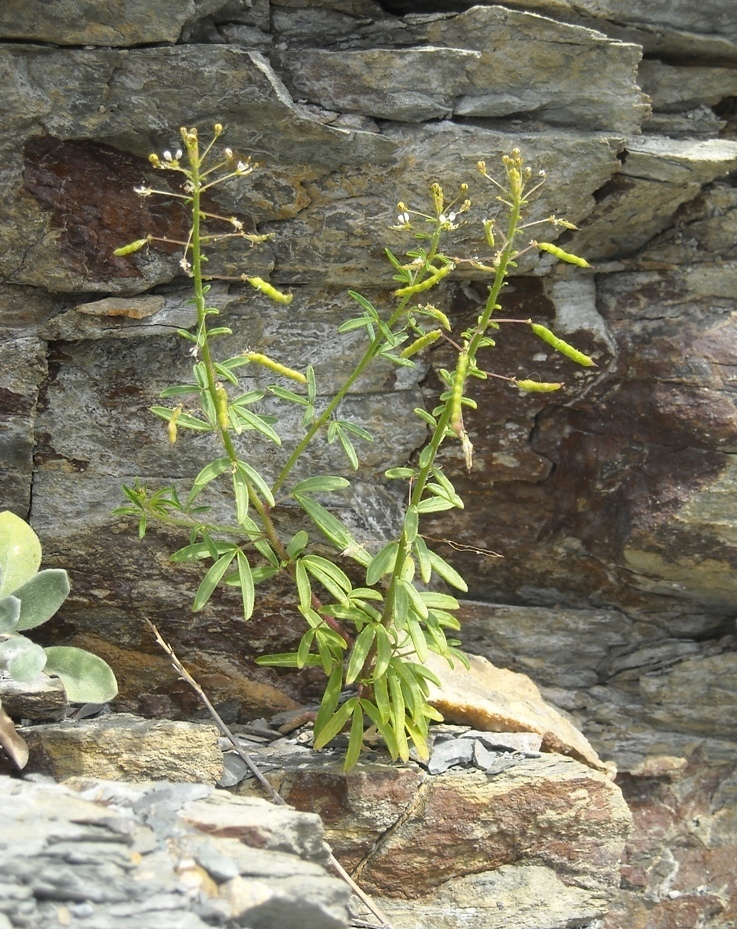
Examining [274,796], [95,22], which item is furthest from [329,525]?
[95,22]

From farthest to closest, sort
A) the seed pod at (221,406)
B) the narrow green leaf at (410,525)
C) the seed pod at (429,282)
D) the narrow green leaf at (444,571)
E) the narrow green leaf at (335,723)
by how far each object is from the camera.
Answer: the narrow green leaf at (335,723), the narrow green leaf at (444,571), the narrow green leaf at (410,525), the seed pod at (429,282), the seed pod at (221,406)

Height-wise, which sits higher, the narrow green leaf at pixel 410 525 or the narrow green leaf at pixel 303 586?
the narrow green leaf at pixel 410 525

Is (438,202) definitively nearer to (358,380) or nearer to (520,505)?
(358,380)

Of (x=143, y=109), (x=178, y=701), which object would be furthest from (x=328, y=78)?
(x=178, y=701)

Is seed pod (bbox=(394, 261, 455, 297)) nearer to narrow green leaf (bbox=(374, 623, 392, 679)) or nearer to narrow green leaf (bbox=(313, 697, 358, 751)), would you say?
narrow green leaf (bbox=(374, 623, 392, 679))

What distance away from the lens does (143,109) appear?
3428mm

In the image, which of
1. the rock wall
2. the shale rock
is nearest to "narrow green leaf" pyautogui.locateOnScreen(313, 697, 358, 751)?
the shale rock

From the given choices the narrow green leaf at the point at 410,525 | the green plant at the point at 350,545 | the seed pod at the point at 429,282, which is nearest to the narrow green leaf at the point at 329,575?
the green plant at the point at 350,545

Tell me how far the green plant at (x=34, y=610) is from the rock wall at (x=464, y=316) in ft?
1.65

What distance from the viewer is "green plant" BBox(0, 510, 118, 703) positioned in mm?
3170

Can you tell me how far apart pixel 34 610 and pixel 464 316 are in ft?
6.73

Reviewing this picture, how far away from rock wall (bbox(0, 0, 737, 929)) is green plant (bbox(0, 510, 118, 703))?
503 millimetres

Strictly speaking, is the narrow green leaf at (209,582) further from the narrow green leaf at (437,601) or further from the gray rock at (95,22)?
the gray rock at (95,22)

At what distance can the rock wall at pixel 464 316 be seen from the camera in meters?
3.51
